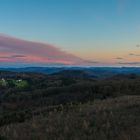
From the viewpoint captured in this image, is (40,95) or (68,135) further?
(40,95)

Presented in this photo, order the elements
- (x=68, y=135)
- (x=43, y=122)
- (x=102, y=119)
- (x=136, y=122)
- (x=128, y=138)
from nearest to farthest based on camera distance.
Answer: (x=128, y=138) < (x=68, y=135) < (x=136, y=122) < (x=102, y=119) < (x=43, y=122)

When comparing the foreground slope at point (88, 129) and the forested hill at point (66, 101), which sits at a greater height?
the foreground slope at point (88, 129)

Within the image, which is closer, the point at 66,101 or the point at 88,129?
the point at 88,129

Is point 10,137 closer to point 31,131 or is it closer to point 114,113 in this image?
point 31,131

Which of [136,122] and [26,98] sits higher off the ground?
[136,122]

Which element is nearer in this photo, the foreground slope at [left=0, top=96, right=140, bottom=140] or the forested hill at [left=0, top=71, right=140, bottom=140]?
the foreground slope at [left=0, top=96, right=140, bottom=140]

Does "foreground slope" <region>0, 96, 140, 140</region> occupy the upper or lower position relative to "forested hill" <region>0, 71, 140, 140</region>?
upper

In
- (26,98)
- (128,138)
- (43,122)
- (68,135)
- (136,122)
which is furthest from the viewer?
(26,98)

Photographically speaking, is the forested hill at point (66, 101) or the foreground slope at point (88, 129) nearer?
the foreground slope at point (88, 129)

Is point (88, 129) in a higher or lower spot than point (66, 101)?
higher

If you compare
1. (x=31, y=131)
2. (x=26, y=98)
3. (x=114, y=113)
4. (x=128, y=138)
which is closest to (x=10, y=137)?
(x=31, y=131)
